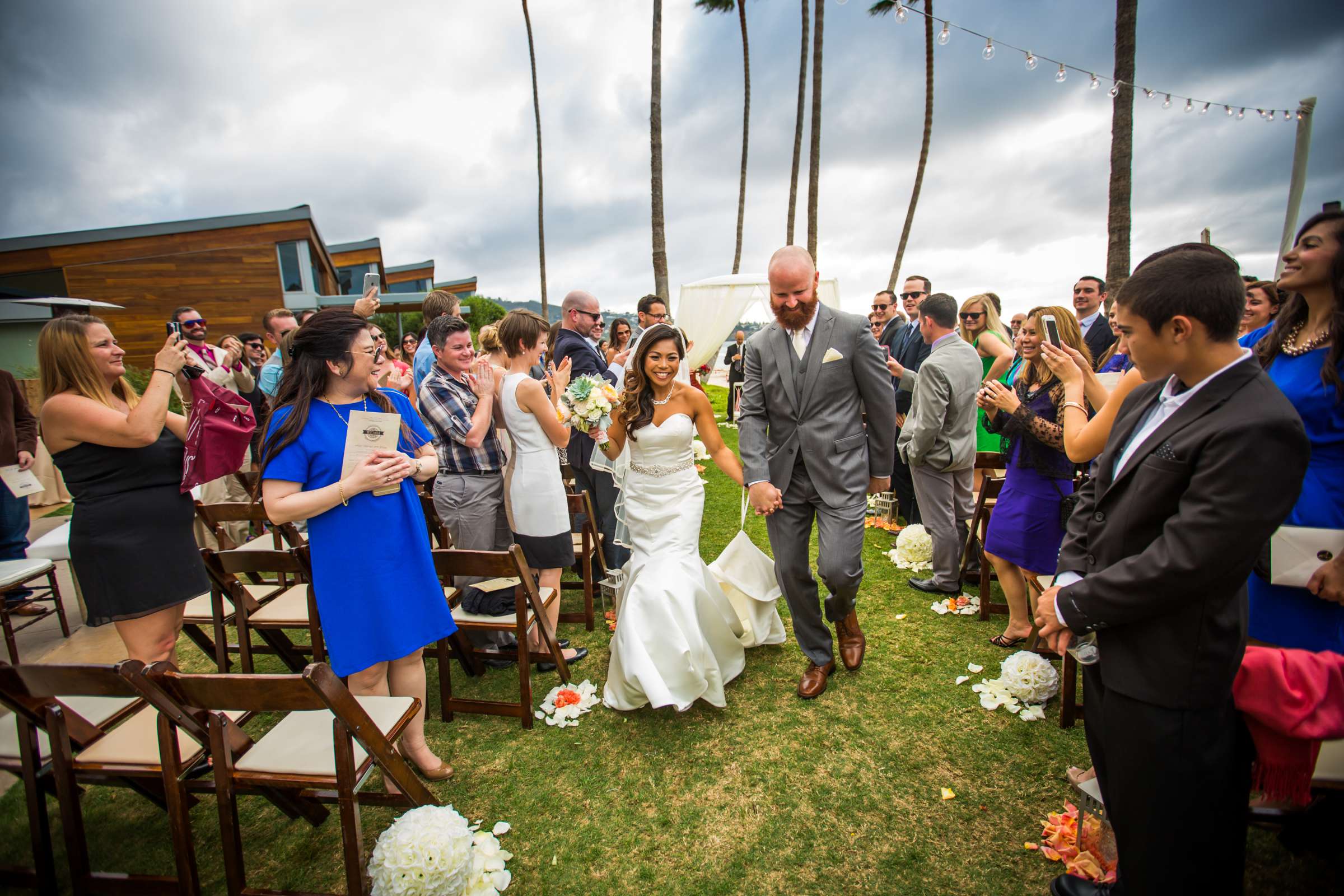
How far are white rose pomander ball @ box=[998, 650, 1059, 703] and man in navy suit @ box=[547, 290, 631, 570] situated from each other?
3033 millimetres

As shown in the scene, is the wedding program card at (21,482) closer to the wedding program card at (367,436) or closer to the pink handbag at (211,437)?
the pink handbag at (211,437)

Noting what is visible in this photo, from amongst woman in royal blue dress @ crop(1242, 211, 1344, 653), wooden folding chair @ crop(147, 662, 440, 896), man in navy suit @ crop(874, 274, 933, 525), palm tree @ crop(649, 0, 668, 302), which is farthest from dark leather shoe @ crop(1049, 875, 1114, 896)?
palm tree @ crop(649, 0, 668, 302)

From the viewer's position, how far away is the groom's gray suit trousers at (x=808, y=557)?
356 centimetres

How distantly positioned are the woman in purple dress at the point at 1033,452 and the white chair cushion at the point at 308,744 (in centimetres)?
348

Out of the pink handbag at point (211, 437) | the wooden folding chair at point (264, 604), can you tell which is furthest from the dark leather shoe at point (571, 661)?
the pink handbag at point (211, 437)

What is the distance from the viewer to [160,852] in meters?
2.71

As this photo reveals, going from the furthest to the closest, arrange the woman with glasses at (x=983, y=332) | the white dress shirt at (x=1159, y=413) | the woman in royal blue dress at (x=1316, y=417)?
1. the woman with glasses at (x=983, y=332)
2. the woman in royal blue dress at (x=1316, y=417)
3. the white dress shirt at (x=1159, y=413)

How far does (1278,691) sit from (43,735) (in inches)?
178

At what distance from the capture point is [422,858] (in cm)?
218

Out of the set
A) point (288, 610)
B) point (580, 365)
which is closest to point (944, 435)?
point (580, 365)

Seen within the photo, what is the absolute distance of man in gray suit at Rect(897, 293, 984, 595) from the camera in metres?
4.68

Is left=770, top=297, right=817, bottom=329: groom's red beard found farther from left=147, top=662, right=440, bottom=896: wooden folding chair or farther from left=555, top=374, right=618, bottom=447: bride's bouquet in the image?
left=147, top=662, right=440, bottom=896: wooden folding chair

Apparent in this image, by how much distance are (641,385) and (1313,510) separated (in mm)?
3139

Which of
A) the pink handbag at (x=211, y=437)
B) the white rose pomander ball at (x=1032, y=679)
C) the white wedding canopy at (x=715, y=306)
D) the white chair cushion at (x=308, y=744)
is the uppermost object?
the white wedding canopy at (x=715, y=306)
